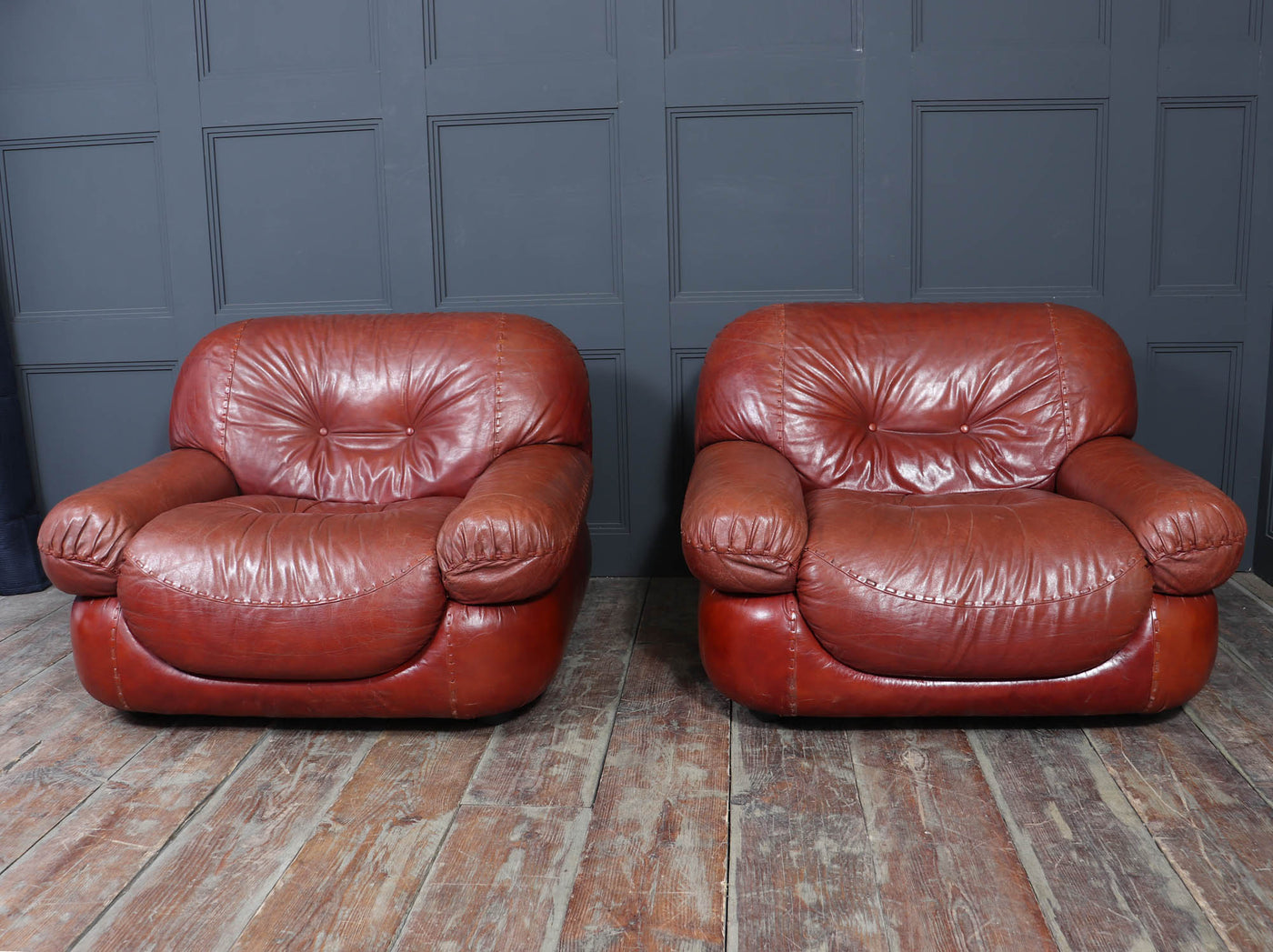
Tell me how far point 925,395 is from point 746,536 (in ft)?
2.83

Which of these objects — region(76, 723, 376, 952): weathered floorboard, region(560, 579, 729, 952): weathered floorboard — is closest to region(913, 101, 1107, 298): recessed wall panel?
region(560, 579, 729, 952): weathered floorboard

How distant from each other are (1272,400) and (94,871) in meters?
3.23

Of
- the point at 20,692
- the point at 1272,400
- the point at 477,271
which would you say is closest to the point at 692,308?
the point at 477,271

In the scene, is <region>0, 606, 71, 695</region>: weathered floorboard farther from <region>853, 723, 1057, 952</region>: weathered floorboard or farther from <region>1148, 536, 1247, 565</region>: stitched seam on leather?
<region>1148, 536, 1247, 565</region>: stitched seam on leather

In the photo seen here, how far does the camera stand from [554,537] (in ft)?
6.97

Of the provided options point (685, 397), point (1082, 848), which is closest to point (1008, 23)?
point (685, 397)

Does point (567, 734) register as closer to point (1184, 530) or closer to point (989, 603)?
point (989, 603)

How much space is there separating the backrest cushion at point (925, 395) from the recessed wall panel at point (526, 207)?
28.7 inches

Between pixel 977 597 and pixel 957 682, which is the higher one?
pixel 977 597

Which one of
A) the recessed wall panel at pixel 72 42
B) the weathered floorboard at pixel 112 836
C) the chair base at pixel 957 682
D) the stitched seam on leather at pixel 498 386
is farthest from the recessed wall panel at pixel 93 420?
the chair base at pixel 957 682

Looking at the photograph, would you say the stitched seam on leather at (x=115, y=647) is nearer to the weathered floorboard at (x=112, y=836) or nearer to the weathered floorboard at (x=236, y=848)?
the weathered floorboard at (x=112, y=836)

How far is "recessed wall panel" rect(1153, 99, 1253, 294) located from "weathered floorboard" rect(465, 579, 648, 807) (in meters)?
1.95

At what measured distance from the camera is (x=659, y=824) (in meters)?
1.84

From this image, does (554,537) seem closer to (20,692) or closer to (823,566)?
(823,566)
